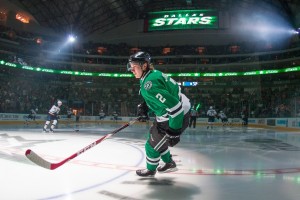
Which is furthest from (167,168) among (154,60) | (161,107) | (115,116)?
(154,60)

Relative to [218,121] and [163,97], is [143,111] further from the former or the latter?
[218,121]

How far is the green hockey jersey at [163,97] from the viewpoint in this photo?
3.42 meters

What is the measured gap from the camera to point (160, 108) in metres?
3.77

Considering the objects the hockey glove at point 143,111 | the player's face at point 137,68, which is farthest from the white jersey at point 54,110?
the player's face at point 137,68

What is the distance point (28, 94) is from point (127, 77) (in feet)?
45.4

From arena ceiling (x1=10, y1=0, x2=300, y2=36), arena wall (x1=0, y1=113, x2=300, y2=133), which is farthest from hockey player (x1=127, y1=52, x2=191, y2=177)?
arena ceiling (x1=10, y1=0, x2=300, y2=36)

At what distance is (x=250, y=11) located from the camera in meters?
Answer: 32.6

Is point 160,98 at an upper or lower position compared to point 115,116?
upper

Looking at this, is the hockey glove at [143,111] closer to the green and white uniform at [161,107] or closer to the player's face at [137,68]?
the green and white uniform at [161,107]

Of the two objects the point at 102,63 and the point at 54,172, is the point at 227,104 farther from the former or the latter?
the point at 54,172

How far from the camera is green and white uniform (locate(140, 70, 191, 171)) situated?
3424 mm

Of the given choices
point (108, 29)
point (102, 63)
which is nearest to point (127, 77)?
point (102, 63)

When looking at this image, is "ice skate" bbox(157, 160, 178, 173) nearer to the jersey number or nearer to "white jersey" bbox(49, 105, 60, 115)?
the jersey number

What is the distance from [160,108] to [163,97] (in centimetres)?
37
